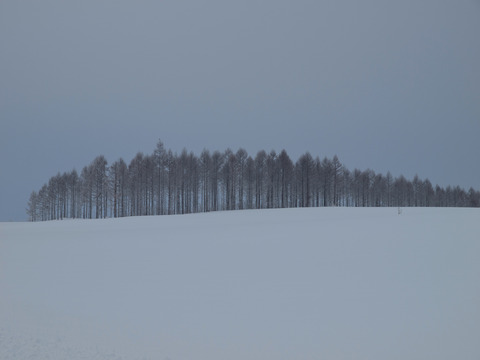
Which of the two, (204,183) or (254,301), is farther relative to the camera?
(204,183)

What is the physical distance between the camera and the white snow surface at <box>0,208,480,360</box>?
5.28m

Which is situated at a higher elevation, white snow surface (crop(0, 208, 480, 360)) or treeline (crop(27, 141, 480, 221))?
treeline (crop(27, 141, 480, 221))

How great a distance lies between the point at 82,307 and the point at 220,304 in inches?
141

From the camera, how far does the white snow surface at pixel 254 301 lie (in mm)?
5277

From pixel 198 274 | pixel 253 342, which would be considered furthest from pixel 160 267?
pixel 253 342

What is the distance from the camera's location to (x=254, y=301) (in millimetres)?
7090

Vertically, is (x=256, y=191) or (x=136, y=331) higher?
(x=256, y=191)

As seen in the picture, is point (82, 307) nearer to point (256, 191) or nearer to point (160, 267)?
point (160, 267)

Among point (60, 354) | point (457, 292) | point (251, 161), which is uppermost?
point (251, 161)

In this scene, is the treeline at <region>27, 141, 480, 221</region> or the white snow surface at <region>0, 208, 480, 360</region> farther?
the treeline at <region>27, 141, 480, 221</region>

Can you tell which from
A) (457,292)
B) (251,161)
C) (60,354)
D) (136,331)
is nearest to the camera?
(60,354)

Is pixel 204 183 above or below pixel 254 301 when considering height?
above

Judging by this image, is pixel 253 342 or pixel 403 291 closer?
pixel 253 342

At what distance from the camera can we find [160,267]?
396 inches
